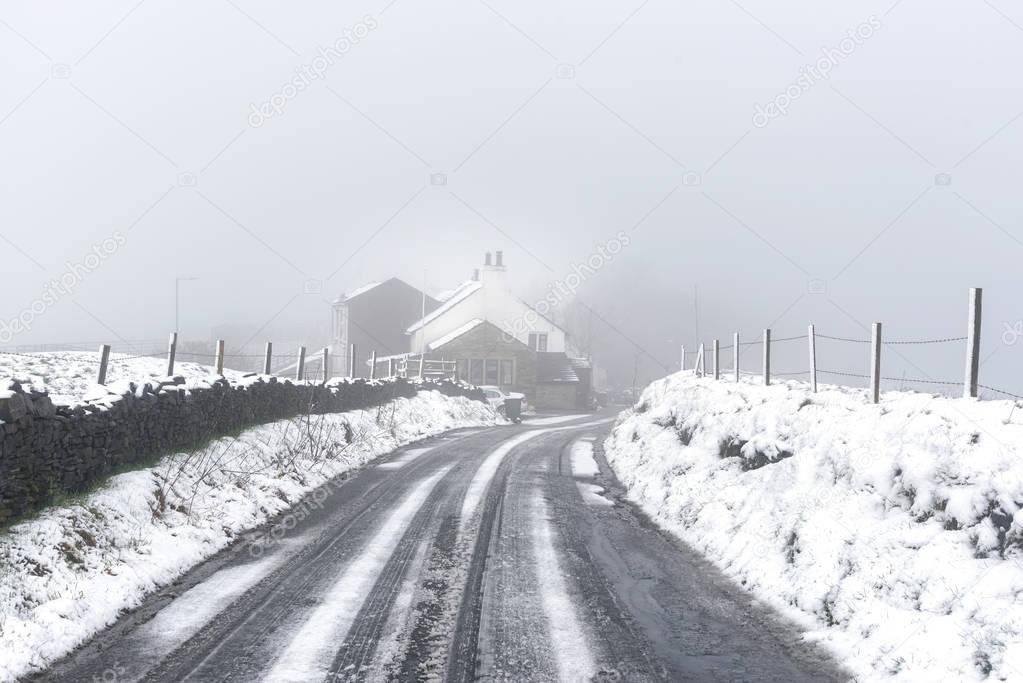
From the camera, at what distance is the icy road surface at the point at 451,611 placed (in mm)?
5453

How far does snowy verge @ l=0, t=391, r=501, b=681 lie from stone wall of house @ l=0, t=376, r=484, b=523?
26 cm

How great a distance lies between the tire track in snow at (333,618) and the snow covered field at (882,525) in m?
4.11

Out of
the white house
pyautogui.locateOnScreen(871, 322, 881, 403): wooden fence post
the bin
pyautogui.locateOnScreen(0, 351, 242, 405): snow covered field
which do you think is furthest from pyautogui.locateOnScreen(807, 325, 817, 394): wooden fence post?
the white house

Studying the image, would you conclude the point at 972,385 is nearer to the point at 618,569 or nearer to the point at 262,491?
the point at 618,569

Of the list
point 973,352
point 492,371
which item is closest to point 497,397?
point 492,371

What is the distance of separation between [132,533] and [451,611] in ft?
13.3

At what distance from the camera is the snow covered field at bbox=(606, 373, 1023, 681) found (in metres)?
5.46

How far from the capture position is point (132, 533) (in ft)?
26.5

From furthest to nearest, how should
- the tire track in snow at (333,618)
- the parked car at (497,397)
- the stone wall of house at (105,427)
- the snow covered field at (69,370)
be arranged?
the parked car at (497,397) < the snow covered field at (69,370) < the stone wall of house at (105,427) < the tire track in snow at (333,618)

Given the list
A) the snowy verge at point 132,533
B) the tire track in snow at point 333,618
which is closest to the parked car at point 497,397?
the snowy verge at point 132,533

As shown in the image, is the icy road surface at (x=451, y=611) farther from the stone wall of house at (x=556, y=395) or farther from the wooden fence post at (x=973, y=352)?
the stone wall of house at (x=556, y=395)

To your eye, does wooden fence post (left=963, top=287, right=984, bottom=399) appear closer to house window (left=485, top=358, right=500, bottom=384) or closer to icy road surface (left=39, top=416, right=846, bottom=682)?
icy road surface (left=39, top=416, right=846, bottom=682)

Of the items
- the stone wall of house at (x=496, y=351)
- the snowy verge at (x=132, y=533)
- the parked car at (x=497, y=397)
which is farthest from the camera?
the stone wall of house at (x=496, y=351)

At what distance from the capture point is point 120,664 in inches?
213
